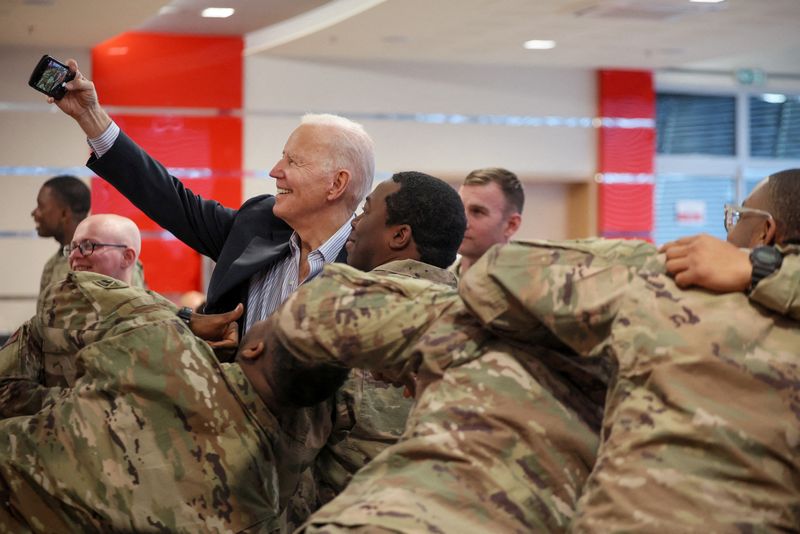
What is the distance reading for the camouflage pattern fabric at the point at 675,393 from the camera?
1689mm

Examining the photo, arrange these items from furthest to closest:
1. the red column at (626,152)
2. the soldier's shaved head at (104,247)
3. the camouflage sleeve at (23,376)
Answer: the red column at (626,152)
the soldier's shaved head at (104,247)
the camouflage sleeve at (23,376)

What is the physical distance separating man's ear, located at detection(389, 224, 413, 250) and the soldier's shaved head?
5.28ft

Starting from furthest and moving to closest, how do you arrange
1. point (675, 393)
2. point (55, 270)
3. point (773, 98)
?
point (773, 98)
point (55, 270)
point (675, 393)

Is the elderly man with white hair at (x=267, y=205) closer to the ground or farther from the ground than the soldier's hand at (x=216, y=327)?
farther from the ground

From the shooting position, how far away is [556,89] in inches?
450

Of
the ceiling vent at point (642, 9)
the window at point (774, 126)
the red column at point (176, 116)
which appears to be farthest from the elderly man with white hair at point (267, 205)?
the window at point (774, 126)

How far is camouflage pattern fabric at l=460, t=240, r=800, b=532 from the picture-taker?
5.54 ft

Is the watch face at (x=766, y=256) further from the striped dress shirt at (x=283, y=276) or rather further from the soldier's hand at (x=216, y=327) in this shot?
the striped dress shirt at (x=283, y=276)

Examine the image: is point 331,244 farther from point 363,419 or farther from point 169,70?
point 169,70

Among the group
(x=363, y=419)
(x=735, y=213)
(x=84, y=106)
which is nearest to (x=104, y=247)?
(x=84, y=106)

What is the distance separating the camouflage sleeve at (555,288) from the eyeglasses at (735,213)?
353mm

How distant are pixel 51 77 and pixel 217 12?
621 centimetres

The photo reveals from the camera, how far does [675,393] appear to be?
1.71m

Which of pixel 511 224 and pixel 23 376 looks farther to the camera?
pixel 511 224
